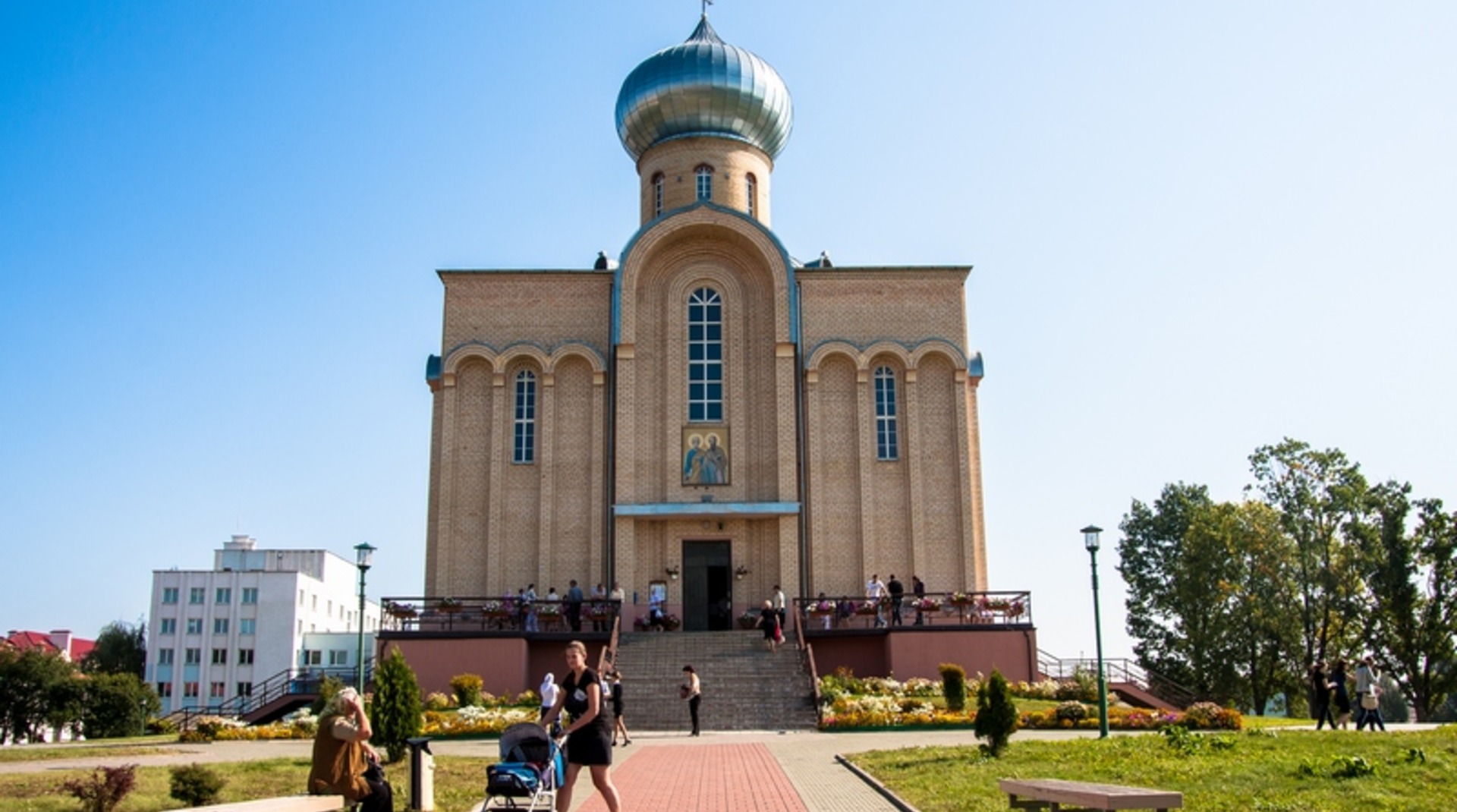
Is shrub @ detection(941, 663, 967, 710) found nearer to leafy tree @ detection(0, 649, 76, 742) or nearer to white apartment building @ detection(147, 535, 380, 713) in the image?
leafy tree @ detection(0, 649, 76, 742)

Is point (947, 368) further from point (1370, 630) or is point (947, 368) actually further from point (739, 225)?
point (1370, 630)

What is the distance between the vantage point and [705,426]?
1201 inches

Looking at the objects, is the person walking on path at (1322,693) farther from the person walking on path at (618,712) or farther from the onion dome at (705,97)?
the onion dome at (705,97)

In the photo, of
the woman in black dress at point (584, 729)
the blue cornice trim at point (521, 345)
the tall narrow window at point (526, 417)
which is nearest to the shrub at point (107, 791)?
the woman in black dress at point (584, 729)

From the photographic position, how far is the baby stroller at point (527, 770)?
30.5 feet

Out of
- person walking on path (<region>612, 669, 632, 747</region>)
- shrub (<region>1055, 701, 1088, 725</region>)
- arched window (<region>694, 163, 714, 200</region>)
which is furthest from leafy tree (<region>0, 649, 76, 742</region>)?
shrub (<region>1055, 701, 1088, 725</region>)

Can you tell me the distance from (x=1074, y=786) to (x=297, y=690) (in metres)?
21.9

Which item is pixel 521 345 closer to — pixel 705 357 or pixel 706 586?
pixel 705 357

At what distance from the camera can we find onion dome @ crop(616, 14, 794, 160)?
3353 cm

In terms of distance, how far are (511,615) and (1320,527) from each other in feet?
72.9

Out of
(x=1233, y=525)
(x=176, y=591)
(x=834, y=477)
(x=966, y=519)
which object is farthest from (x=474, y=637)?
(x=176, y=591)

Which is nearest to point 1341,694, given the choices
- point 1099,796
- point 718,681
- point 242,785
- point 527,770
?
point 718,681

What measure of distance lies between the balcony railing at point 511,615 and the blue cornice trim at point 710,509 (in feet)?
7.63

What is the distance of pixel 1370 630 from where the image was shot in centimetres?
3578
